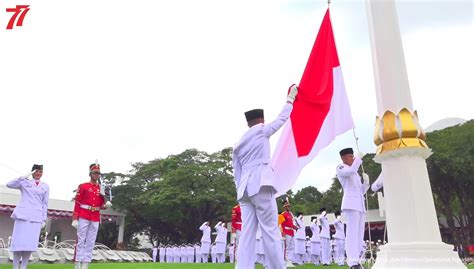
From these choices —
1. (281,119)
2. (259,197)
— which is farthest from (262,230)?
(281,119)

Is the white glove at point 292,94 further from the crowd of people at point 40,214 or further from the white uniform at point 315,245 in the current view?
the white uniform at point 315,245

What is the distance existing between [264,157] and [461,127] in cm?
2587

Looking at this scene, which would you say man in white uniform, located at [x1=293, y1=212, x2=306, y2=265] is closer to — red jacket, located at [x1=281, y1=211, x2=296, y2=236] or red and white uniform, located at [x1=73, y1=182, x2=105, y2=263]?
red jacket, located at [x1=281, y1=211, x2=296, y2=236]

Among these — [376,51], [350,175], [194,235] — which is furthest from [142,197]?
[376,51]

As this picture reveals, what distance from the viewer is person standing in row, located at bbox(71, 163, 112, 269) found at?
797cm

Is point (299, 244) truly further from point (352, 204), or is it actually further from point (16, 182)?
point (16, 182)

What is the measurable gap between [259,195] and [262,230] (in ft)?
1.26

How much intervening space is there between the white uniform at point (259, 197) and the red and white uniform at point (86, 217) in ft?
15.0

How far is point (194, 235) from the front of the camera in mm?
37281

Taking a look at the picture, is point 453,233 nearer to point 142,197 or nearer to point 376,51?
point 142,197

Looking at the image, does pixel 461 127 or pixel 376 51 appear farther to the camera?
pixel 461 127

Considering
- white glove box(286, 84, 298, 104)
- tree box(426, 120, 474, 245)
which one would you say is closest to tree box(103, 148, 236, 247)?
tree box(426, 120, 474, 245)

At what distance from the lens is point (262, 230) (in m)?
4.51

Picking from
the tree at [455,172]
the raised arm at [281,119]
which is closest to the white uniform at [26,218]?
the raised arm at [281,119]
